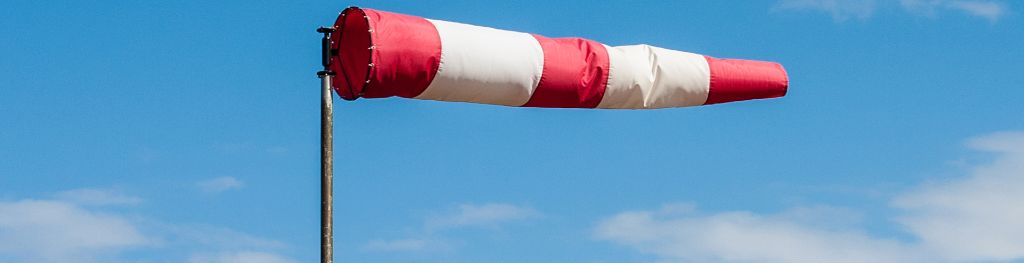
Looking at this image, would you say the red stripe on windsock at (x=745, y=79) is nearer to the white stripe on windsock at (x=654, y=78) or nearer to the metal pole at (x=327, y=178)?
the white stripe on windsock at (x=654, y=78)

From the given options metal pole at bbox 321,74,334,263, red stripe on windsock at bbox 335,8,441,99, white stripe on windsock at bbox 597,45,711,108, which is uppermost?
white stripe on windsock at bbox 597,45,711,108

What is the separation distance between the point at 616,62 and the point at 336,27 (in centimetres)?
341

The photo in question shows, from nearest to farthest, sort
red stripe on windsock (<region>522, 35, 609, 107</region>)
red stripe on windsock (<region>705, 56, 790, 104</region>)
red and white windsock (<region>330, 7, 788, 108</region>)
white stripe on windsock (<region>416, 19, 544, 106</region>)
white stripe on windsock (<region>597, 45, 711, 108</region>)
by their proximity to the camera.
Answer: red and white windsock (<region>330, 7, 788, 108</region>) → white stripe on windsock (<region>416, 19, 544, 106</region>) → red stripe on windsock (<region>522, 35, 609, 107</region>) → white stripe on windsock (<region>597, 45, 711, 108</region>) → red stripe on windsock (<region>705, 56, 790, 104</region>)

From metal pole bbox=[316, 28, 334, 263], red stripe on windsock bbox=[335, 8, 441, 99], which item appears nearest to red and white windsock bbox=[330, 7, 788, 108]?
red stripe on windsock bbox=[335, 8, 441, 99]

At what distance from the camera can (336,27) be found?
17016 mm

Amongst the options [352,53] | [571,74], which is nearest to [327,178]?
[352,53]

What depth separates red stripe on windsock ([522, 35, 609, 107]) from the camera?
17906mm

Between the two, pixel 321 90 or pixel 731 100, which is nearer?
pixel 321 90

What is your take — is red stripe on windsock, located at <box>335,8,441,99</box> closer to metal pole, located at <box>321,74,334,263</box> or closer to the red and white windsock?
the red and white windsock

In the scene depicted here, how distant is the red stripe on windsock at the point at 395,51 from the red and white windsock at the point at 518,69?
0.01m

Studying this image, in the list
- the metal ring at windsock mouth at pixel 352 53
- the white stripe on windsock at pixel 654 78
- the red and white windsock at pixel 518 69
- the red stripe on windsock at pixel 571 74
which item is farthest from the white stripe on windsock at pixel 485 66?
the white stripe on windsock at pixel 654 78

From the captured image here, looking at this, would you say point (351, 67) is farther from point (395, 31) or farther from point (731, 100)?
point (731, 100)

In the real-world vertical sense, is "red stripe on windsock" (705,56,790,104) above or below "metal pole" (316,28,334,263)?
above

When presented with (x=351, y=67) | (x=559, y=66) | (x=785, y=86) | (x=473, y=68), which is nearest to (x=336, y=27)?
(x=351, y=67)
